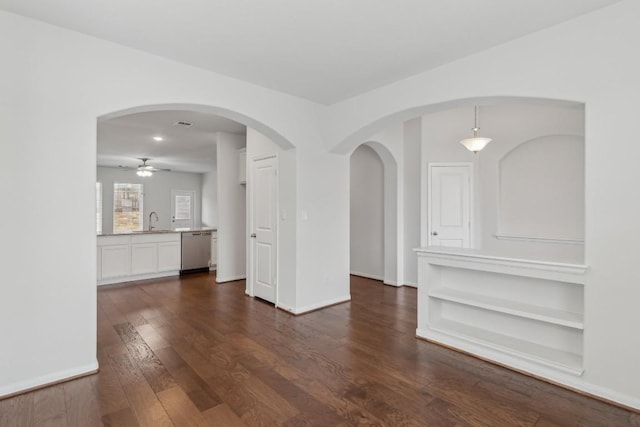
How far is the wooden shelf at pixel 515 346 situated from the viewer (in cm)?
250

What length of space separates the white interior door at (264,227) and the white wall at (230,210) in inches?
42.0

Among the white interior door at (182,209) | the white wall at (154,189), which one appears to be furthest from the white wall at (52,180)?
the white interior door at (182,209)

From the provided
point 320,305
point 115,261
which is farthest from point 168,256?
point 320,305

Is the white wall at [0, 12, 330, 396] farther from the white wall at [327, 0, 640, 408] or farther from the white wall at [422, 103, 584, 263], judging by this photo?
the white wall at [422, 103, 584, 263]

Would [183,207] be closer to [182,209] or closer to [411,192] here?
[182,209]

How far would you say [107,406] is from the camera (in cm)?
220

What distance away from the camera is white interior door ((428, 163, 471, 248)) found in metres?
5.27

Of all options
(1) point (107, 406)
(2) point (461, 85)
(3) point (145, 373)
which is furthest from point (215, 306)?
(2) point (461, 85)

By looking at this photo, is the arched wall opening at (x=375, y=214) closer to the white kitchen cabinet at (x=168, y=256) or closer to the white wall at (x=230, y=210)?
the white wall at (x=230, y=210)

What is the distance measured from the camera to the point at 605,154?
91.0 inches

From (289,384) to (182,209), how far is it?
983cm

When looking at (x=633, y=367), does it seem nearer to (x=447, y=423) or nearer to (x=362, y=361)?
(x=447, y=423)

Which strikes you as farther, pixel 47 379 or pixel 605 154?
pixel 47 379

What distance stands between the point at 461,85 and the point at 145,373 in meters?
3.75
